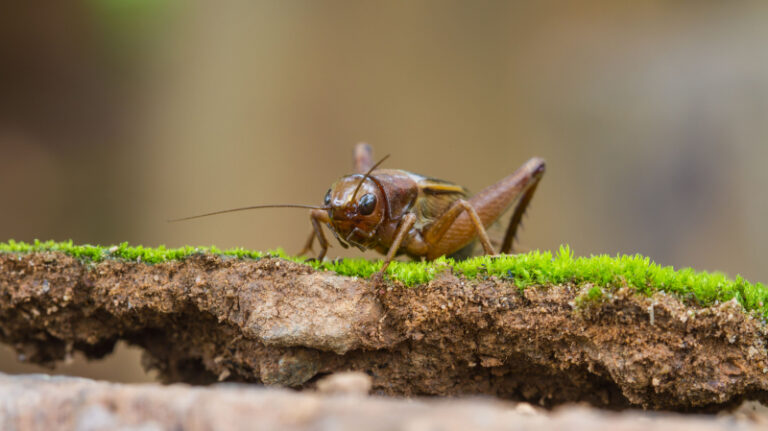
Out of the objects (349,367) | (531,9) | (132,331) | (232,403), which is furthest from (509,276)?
(531,9)

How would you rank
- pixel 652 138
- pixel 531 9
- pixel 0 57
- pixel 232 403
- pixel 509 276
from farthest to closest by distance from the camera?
1. pixel 531 9
2. pixel 652 138
3. pixel 0 57
4. pixel 509 276
5. pixel 232 403

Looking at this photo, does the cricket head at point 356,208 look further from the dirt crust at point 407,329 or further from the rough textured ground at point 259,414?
the rough textured ground at point 259,414

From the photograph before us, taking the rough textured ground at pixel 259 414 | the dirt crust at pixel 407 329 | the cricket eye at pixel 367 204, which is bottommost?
the dirt crust at pixel 407 329

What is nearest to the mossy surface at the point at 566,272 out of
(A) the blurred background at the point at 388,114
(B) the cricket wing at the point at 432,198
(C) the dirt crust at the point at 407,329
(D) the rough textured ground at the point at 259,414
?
(C) the dirt crust at the point at 407,329

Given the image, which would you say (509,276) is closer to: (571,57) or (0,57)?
(571,57)

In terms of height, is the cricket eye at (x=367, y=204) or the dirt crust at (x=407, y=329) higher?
the cricket eye at (x=367, y=204)

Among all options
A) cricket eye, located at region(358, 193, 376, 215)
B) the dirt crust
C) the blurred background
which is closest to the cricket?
cricket eye, located at region(358, 193, 376, 215)
